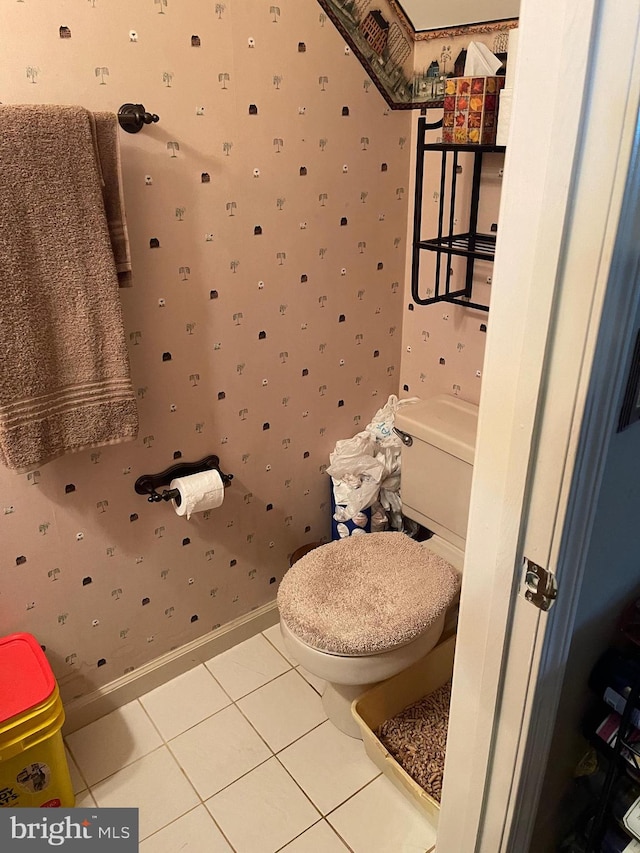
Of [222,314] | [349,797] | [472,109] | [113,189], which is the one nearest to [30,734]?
[349,797]

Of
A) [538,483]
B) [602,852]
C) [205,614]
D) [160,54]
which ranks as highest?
[160,54]

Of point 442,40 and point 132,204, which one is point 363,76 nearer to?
point 442,40

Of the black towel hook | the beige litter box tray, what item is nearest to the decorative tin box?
the black towel hook

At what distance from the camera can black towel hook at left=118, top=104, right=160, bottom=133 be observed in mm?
1422

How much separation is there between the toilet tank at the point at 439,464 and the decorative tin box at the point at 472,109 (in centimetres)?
73

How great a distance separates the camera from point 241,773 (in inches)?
69.4

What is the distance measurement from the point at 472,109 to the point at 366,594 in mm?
1247

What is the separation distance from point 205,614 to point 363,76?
168 centimetres

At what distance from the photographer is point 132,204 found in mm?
1518

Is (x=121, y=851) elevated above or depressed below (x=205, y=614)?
below

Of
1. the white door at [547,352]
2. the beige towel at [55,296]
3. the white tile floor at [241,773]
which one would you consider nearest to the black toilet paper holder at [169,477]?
the beige towel at [55,296]

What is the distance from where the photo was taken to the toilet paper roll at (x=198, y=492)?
1.77 metres

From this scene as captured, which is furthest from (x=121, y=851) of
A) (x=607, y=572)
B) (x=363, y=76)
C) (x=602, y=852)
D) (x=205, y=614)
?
(x=363, y=76)

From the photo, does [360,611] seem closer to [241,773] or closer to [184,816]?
[241,773]
